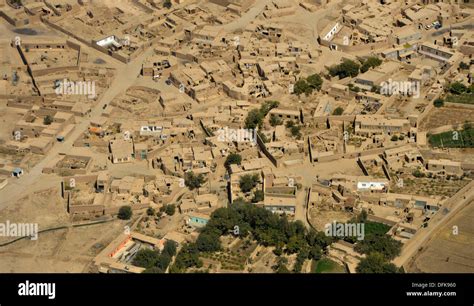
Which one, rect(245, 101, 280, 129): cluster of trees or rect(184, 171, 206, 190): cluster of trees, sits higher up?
rect(245, 101, 280, 129): cluster of trees

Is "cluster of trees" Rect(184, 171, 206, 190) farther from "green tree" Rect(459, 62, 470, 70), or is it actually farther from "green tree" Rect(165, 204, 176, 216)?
"green tree" Rect(459, 62, 470, 70)

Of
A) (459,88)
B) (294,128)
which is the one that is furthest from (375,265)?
(459,88)

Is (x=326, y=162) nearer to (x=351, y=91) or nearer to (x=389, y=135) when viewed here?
(x=389, y=135)

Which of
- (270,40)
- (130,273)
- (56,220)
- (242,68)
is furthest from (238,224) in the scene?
(270,40)

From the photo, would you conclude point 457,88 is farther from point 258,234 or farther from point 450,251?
point 258,234

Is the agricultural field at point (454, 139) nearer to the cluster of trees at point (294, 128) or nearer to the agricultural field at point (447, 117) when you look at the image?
the agricultural field at point (447, 117)

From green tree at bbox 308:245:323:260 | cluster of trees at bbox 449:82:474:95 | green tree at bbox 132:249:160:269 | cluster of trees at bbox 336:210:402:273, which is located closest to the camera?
cluster of trees at bbox 336:210:402:273

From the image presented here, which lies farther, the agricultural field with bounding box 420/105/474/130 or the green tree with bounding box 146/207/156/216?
the agricultural field with bounding box 420/105/474/130

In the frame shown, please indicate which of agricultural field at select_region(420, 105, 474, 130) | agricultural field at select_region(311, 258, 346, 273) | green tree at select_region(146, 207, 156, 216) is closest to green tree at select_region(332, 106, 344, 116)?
agricultural field at select_region(420, 105, 474, 130)
